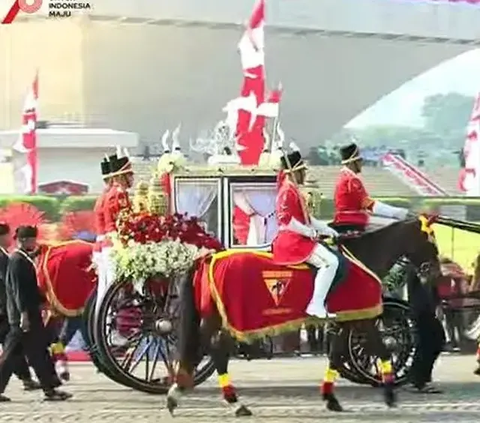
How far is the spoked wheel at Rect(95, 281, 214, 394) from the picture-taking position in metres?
11.4

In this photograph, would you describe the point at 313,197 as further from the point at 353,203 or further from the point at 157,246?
the point at 157,246

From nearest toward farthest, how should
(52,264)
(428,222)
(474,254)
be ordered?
(428,222) < (52,264) < (474,254)

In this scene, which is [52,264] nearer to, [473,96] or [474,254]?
[474,254]

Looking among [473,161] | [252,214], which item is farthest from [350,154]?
[473,161]

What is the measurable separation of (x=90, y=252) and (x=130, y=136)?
44.4 ft

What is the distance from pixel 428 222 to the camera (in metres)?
10.8

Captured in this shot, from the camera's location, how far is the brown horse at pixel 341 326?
33.8 feet

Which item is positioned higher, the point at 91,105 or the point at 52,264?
the point at 91,105

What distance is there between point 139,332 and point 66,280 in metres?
1.08

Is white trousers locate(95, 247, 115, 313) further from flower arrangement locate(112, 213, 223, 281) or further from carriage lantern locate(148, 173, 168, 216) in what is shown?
carriage lantern locate(148, 173, 168, 216)

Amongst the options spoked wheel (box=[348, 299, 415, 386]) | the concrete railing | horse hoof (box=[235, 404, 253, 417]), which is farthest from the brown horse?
the concrete railing

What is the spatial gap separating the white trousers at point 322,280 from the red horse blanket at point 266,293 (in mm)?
63

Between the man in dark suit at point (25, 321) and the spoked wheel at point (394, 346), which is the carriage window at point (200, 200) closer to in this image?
the man in dark suit at point (25, 321)

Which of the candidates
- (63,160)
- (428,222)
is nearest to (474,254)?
(428,222)
